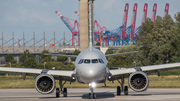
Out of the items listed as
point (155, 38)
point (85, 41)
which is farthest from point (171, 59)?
point (85, 41)

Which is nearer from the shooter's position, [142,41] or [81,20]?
[81,20]

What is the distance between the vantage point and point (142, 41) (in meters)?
88.1

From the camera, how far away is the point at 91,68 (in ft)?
63.4

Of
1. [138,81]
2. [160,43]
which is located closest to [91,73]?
[138,81]

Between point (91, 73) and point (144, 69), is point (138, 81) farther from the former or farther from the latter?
point (91, 73)

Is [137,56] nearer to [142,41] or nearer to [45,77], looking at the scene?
[142,41]

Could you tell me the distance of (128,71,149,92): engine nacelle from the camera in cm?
2178

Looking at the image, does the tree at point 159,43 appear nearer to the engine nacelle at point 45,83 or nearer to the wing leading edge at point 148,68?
the wing leading edge at point 148,68

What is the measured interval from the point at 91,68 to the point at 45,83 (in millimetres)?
4707

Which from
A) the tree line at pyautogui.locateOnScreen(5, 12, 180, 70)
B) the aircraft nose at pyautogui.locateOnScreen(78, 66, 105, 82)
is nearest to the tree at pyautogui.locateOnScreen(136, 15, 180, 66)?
the tree line at pyautogui.locateOnScreen(5, 12, 180, 70)

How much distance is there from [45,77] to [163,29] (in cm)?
7026

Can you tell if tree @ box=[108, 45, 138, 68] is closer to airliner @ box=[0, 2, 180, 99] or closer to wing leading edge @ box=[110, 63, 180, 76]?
wing leading edge @ box=[110, 63, 180, 76]

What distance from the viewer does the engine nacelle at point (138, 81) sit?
71.5ft

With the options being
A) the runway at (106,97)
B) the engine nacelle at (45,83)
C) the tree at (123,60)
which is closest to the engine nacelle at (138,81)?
the runway at (106,97)
